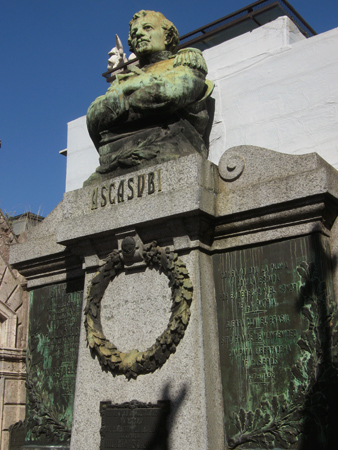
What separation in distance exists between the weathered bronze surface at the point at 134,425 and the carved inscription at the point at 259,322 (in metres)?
0.63

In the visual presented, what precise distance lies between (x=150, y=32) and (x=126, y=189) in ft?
7.22

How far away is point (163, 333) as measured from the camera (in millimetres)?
6008

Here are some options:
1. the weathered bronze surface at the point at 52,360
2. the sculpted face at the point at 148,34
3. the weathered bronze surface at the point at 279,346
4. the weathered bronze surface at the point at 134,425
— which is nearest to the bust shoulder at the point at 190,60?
the sculpted face at the point at 148,34

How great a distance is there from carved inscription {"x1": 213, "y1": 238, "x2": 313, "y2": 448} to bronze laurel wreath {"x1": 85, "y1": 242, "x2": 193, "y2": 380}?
44cm

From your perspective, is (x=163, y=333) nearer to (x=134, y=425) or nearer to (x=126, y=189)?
(x=134, y=425)

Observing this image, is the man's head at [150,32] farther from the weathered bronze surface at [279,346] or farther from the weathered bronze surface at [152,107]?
the weathered bronze surface at [279,346]

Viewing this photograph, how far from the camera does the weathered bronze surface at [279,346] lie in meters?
5.36

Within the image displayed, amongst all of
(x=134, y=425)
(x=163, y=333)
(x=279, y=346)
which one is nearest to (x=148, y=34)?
(x=163, y=333)

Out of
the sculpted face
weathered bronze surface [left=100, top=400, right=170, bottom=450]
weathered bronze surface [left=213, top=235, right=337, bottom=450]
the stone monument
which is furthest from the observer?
the sculpted face

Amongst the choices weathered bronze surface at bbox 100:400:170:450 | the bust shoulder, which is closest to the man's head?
the bust shoulder

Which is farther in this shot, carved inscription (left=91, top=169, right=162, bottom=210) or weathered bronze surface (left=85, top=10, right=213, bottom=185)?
weathered bronze surface (left=85, top=10, right=213, bottom=185)

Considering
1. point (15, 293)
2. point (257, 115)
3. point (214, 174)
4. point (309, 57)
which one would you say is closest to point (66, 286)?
point (15, 293)

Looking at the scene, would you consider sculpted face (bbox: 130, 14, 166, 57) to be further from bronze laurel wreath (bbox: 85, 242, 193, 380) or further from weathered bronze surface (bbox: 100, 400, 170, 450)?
weathered bronze surface (bbox: 100, 400, 170, 450)

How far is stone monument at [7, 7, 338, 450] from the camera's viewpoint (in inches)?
219
